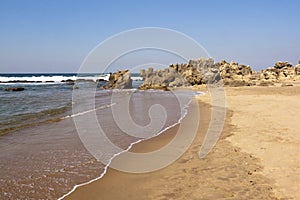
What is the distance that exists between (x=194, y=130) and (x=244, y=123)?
2561 mm

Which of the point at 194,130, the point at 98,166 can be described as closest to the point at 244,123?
the point at 194,130

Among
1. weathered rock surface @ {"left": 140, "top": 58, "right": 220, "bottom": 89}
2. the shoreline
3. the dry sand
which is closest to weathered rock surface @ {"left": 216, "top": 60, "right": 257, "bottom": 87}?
weathered rock surface @ {"left": 140, "top": 58, "right": 220, "bottom": 89}

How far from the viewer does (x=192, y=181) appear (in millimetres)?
6109

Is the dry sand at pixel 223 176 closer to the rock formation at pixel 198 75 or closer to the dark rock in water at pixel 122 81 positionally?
the rock formation at pixel 198 75

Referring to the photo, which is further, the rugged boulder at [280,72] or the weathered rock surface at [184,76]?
the rugged boulder at [280,72]

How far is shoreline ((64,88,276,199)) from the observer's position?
5.47 m

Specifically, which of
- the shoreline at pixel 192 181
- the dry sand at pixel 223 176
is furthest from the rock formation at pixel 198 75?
the shoreline at pixel 192 181

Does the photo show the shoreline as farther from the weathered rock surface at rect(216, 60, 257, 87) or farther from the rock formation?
the weathered rock surface at rect(216, 60, 257, 87)

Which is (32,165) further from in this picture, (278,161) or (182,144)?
(278,161)

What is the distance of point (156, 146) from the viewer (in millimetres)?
9727

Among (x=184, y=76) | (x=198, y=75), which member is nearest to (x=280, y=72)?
(x=198, y=75)

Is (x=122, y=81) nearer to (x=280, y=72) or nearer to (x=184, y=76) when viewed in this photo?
(x=184, y=76)

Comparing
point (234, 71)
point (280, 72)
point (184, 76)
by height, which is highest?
point (280, 72)

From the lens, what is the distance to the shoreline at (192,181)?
547 cm
